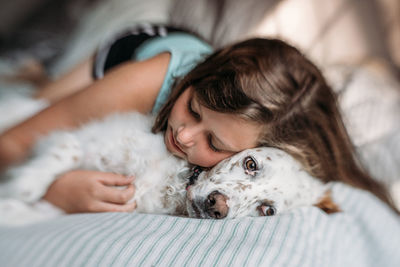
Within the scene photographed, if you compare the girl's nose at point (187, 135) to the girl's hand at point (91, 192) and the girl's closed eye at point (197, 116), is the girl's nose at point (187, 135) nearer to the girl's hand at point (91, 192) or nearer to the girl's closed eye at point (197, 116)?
the girl's closed eye at point (197, 116)

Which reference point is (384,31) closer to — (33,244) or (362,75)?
(362,75)

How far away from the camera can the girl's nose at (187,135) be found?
3.60ft

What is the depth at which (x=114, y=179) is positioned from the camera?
1159 millimetres

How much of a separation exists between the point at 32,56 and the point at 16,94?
585 millimetres

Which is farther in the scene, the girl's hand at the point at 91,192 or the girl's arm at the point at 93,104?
the girl's arm at the point at 93,104

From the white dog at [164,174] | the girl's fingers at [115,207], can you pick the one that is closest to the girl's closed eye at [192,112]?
the white dog at [164,174]

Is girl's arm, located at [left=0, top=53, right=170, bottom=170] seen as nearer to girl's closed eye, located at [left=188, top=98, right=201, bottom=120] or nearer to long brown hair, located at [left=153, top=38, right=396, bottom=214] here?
long brown hair, located at [left=153, top=38, right=396, bottom=214]

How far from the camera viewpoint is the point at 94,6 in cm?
276

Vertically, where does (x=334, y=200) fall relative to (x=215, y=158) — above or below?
below

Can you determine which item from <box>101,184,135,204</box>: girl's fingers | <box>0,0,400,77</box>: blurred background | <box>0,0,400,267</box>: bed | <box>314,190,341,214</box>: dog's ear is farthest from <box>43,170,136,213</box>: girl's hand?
<box>0,0,400,77</box>: blurred background

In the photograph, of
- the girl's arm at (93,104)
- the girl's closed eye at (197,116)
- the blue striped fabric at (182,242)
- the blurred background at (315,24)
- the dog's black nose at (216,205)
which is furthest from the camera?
the blurred background at (315,24)

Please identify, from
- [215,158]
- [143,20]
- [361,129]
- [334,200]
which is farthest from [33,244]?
[143,20]

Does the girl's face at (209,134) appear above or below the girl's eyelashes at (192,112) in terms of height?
below

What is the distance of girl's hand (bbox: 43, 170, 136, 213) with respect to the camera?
1.14 m
